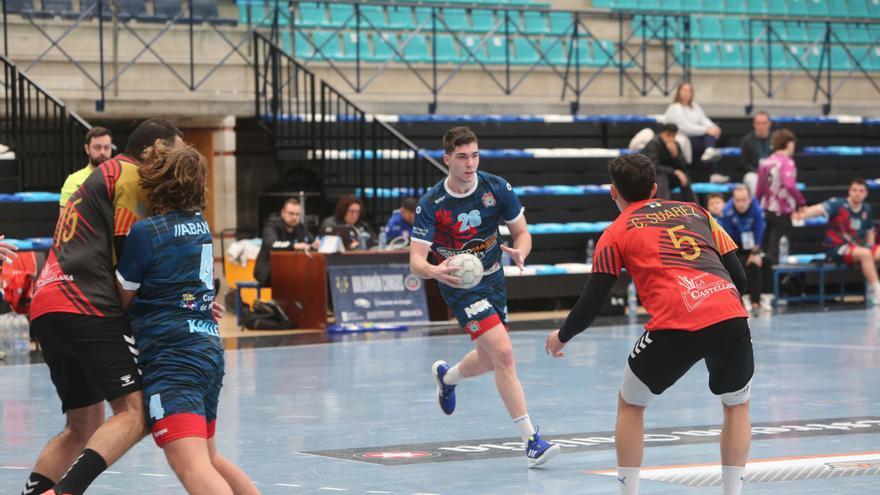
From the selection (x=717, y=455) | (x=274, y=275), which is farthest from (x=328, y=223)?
(x=717, y=455)

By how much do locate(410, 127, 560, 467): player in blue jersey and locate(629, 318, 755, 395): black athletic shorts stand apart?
7.45 feet

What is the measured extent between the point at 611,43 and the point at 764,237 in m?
5.22

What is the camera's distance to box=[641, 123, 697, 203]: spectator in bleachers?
18719 mm

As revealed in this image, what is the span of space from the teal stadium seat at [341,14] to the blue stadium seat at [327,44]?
249 mm

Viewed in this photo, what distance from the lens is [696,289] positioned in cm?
613

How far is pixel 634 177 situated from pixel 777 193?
1345 cm

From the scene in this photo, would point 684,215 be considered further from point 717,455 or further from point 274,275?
point 274,275

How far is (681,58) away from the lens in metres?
24.0

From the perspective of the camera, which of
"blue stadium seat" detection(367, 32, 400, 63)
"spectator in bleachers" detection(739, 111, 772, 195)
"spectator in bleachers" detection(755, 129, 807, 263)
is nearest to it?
"spectator in bleachers" detection(755, 129, 807, 263)

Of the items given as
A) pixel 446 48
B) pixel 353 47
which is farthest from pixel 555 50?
pixel 353 47

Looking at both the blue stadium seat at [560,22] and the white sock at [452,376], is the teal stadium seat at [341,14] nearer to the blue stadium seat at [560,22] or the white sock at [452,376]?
the blue stadium seat at [560,22]

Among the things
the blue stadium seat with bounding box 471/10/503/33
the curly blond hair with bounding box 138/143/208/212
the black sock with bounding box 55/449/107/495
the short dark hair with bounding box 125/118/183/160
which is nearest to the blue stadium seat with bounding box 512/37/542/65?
the blue stadium seat with bounding box 471/10/503/33

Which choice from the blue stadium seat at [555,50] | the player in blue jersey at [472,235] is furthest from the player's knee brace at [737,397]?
the blue stadium seat at [555,50]

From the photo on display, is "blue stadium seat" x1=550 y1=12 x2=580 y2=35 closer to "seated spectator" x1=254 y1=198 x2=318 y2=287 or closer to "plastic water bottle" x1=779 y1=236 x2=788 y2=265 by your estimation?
"plastic water bottle" x1=779 y1=236 x2=788 y2=265
